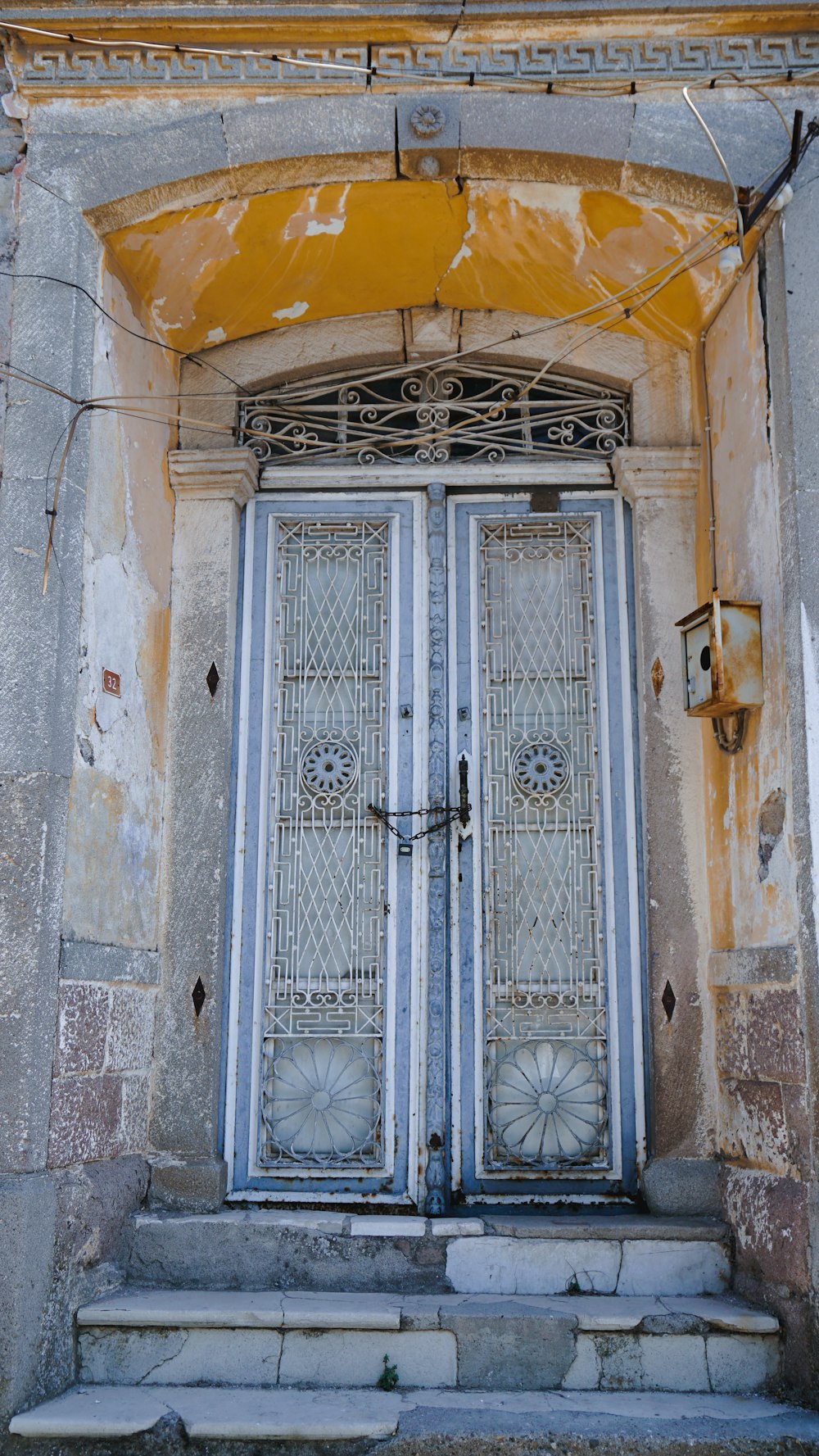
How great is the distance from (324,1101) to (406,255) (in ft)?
9.88

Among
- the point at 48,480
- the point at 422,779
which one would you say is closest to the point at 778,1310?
the point at 422,779

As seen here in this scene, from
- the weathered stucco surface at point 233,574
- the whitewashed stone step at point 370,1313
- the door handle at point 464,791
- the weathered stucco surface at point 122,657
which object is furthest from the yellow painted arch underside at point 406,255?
the whitewashed stone step at point 370,1313

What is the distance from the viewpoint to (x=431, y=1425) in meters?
3.40

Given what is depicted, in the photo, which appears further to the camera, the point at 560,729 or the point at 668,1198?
the point at 560,729

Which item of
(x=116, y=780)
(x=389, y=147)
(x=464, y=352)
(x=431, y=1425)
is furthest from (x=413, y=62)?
(x=431, y=1425)

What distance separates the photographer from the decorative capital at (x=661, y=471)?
4.66 metres

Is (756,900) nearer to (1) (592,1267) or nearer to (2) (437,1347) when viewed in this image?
(1) (592,1267)

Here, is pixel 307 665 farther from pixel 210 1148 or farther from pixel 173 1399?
pixel 173 1399

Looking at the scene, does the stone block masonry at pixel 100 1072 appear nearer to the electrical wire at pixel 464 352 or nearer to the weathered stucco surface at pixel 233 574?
the weathered stucco surface at pixel 233 574

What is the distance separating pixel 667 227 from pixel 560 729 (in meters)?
1.76

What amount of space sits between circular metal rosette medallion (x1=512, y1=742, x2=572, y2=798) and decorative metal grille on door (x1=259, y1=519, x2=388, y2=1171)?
1.65 feet

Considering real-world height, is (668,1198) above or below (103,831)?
below

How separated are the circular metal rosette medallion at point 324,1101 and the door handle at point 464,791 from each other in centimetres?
89

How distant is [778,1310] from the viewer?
3.68 meters
